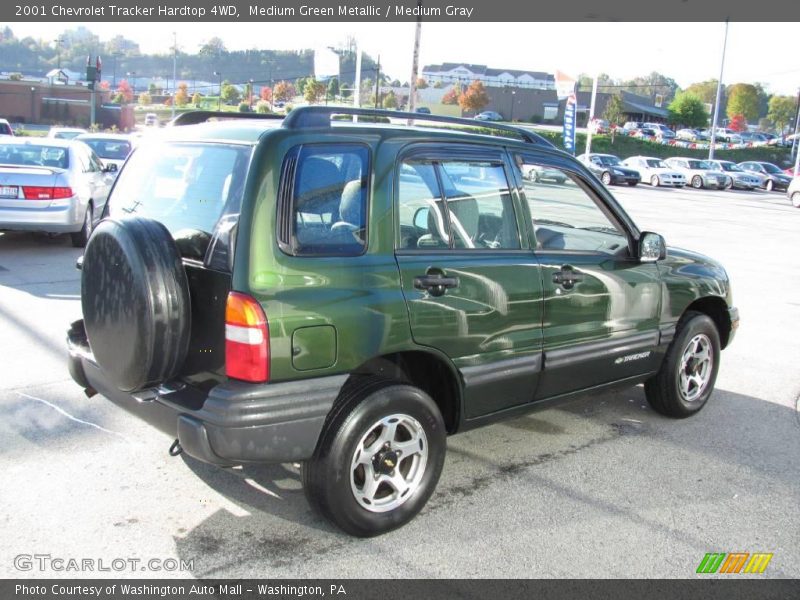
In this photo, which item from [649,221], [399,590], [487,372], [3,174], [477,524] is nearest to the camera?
[399,590]

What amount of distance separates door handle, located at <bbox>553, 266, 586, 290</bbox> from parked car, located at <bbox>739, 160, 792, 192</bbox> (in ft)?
136

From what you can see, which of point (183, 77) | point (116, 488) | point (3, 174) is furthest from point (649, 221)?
point (183, 77)

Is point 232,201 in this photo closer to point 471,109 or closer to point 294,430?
point 294,430

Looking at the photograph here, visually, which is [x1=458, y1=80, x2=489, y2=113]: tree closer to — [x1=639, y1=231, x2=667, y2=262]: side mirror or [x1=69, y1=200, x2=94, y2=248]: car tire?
[x1=69, y1=200, x2=94, y2=248]: car tire

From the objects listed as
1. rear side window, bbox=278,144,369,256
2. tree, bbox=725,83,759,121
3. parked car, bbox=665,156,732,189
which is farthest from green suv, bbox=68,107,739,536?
tree, bbox=725,83,759,121

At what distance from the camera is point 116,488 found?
385cm

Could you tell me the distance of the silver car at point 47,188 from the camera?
32.0ft

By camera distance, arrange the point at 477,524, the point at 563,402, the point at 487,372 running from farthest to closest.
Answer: the point at 563,402
the point at 487,372
the point at 477,524

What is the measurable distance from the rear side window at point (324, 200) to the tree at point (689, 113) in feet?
313

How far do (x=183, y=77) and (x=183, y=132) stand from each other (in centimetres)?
12748

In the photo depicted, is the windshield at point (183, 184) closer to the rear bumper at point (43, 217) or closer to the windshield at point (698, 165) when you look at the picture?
the rear bumper at point (43, 217)

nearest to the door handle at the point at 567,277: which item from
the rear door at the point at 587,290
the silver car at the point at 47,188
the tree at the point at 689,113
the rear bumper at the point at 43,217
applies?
the rear door at the point at 587,290

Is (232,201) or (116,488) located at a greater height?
(232,201)

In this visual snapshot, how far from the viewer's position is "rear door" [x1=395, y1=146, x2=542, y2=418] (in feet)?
11.9
